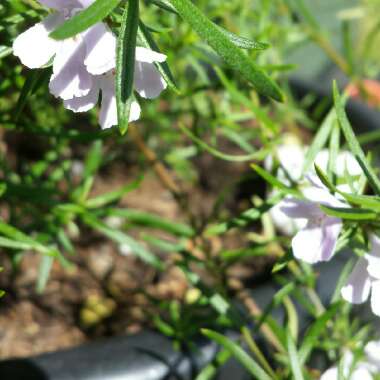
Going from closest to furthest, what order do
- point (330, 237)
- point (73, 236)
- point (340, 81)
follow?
point (330, 237), point (73, 236), point (340, 81)

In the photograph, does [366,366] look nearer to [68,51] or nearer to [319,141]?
[319,141]

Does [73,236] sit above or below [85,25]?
below

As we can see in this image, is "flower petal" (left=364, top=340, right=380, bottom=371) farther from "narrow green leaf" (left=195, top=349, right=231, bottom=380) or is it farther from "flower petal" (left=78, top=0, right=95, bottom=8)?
"flower petal" (left=78, top=0, right=95, bottom=8)

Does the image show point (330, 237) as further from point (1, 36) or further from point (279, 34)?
point (279, 34)

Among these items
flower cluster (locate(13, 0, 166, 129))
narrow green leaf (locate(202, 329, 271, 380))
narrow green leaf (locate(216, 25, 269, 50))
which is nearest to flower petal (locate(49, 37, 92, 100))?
flower cluster (locate(13, 0, 166, 129))

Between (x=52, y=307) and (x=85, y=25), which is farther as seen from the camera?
(x=52, y=307)

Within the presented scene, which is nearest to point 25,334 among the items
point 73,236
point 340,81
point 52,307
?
point 52,307

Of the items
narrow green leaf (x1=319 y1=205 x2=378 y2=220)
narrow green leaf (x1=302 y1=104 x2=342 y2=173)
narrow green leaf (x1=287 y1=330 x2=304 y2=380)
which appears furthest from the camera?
narrow green leaf (x1=302 y1=104 x2=342 y2=173)
